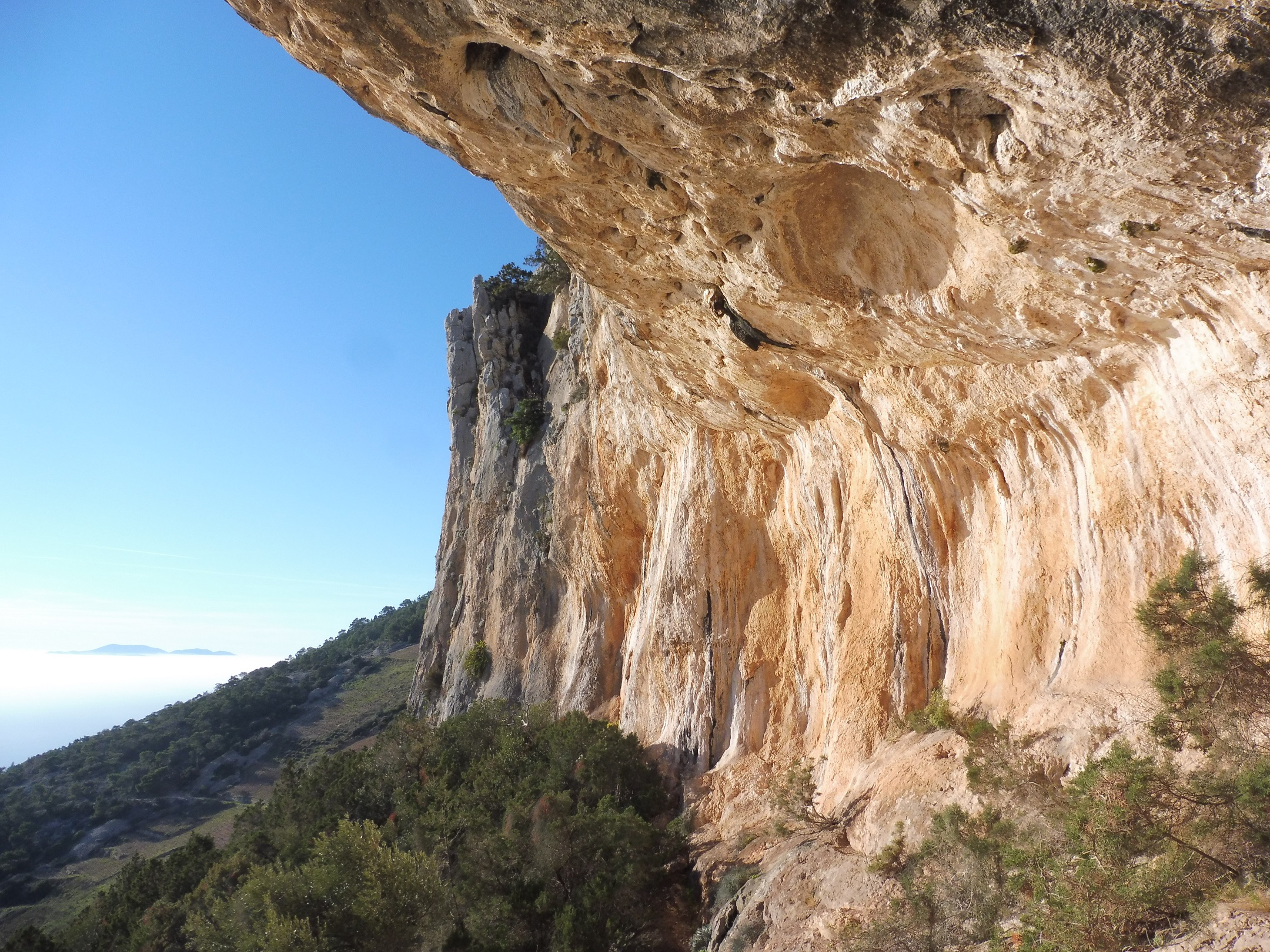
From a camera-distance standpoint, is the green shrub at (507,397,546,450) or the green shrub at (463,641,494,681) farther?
the green shrub at (507,397,546,450)

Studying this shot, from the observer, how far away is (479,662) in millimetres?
26812

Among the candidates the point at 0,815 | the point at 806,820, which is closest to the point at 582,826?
the point at 806,820

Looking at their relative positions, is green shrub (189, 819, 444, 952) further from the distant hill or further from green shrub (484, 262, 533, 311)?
the distant hill

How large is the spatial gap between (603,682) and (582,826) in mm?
9516

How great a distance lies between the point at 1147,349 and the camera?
7.20m

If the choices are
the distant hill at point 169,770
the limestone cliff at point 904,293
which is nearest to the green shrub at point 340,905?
the limestone cliff at point 904,293

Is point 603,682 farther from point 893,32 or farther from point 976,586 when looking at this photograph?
point 893,32

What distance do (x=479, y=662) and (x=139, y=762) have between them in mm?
37964

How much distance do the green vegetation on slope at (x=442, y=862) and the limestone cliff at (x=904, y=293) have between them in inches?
93.2

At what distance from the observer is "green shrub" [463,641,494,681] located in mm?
26672

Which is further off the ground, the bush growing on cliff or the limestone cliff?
the bush growing on cliff

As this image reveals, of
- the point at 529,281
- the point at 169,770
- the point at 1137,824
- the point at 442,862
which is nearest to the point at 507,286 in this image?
the point at 529,281

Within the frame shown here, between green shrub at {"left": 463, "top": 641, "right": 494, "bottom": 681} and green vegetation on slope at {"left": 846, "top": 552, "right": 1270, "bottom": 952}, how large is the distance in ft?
67.0

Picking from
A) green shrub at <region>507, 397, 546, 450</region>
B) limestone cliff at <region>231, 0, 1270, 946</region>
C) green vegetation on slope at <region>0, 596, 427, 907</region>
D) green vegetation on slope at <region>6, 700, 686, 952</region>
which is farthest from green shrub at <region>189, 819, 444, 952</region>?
green vegetation on slope at <region>0, 596, 427, 907</region>
